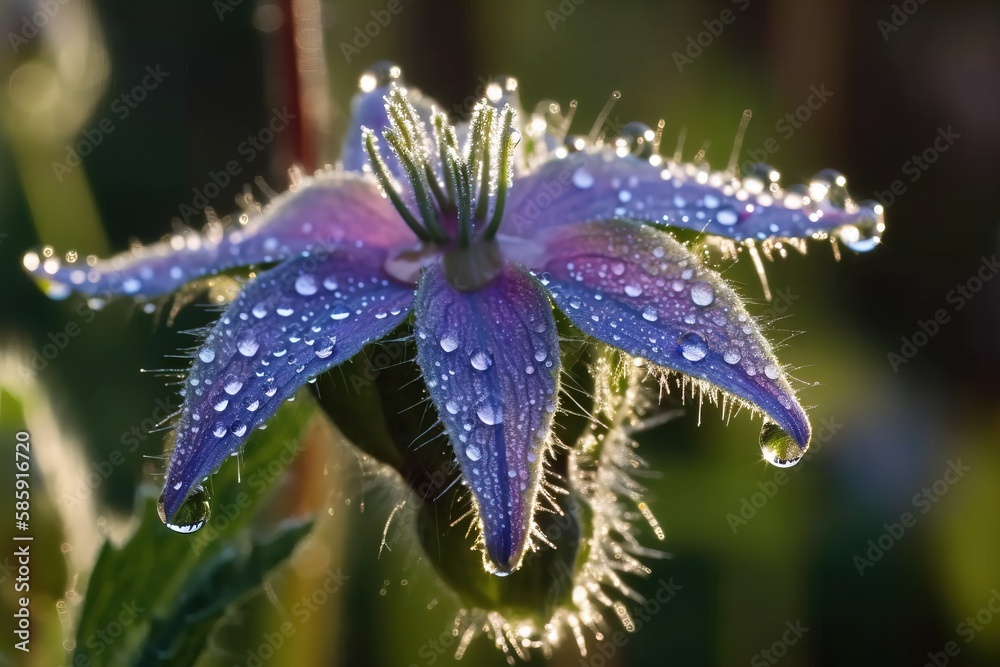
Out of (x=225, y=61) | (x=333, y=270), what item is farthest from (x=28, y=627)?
(x=225, y=61)

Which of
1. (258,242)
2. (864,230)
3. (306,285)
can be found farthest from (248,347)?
(864,230)

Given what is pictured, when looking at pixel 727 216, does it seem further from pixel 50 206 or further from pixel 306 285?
pixel 50 206

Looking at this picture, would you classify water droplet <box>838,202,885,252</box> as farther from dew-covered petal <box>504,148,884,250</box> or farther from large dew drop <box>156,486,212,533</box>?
large dew drop <box>156,486,212,533</box>

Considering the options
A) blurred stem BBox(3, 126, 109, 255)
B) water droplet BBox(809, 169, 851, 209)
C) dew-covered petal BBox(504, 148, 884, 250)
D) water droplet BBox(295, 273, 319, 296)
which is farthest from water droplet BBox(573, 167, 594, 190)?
blurred stem BBox(3, 126, 109, 255)

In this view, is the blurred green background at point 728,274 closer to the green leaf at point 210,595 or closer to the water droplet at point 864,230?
the green leaf at point 210,595

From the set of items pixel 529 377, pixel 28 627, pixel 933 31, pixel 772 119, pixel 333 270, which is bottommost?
pixel 28 627

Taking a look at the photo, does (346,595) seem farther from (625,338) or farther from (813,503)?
(625,338)
